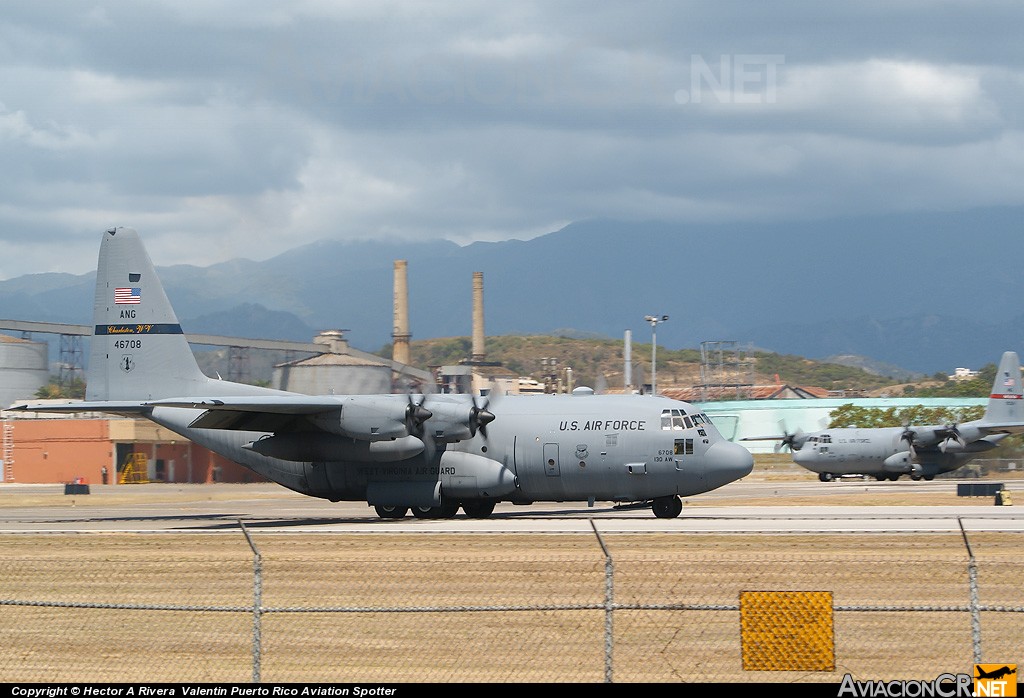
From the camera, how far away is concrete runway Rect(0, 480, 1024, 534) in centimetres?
3675

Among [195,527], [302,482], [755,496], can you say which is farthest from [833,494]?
[195,527]

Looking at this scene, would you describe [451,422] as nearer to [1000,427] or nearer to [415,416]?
[415,416]

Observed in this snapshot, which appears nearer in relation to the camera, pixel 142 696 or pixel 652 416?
pixel 142 696

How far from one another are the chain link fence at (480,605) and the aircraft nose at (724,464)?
4.04 metres

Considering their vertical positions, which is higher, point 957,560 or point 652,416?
point 652,416

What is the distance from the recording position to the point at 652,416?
3853cm

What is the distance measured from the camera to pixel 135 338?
43906 mm

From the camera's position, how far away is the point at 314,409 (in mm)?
38188

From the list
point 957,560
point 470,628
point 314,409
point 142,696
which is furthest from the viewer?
point 314,409

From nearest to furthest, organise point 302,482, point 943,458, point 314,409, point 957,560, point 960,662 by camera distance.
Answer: point 960,662 < point 957,560 < point 314,409 < point 302,482 < point 943,458

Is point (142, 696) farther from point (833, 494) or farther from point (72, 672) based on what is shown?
point (833, 494)

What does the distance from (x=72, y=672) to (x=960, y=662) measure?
11924mm

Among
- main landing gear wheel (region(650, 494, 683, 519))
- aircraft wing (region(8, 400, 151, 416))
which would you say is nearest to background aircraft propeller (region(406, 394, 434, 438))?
main landing gear wheel (region(650, 494, 683, 519))

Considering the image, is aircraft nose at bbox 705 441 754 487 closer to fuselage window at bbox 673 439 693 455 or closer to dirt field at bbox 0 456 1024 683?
fuselage window at bbox 673 439 693 455
